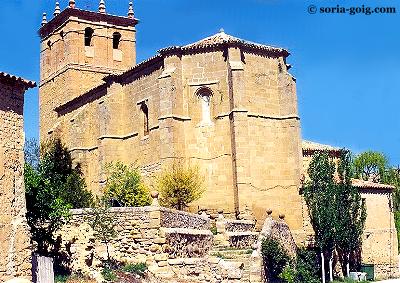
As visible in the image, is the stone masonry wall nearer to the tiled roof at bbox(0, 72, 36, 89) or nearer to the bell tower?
the tiled roof at bbox(0, 72, 36, 89)

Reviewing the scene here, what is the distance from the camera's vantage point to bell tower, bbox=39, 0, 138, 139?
48.8m

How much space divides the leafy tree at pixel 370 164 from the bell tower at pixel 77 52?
21.4 m

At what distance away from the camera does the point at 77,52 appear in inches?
1929

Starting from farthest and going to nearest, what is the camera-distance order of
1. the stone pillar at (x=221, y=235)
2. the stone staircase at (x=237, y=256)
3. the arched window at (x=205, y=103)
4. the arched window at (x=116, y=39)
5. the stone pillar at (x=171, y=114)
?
the arched window at (x=116, y=39) → the arched window at (x=205, y=103) → the stone pillar at (x=171, y=114) → the stone pillar at (x=221, y=235) → the stone staircase at (x=237, y=256)

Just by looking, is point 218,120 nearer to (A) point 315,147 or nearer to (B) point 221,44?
(B) point 221,44

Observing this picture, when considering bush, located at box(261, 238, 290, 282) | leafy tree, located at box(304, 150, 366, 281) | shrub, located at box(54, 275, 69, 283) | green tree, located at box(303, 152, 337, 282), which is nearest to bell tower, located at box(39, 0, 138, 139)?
green tree, located at box(303, 152, 337, 282)

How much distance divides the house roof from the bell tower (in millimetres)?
16100

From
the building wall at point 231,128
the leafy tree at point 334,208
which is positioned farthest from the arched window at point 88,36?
the leafy tree at point 334,208

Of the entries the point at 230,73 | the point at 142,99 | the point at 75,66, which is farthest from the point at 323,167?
the point at 75,66

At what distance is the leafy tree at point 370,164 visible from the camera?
57.7 m

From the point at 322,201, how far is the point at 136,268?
591 inches

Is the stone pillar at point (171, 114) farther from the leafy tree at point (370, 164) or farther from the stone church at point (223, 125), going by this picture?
the leafy tree at point (370, 164)

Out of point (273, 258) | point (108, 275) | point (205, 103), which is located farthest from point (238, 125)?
point (108, 275)

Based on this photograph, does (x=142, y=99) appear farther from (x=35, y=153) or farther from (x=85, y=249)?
(x=85, y=249)
